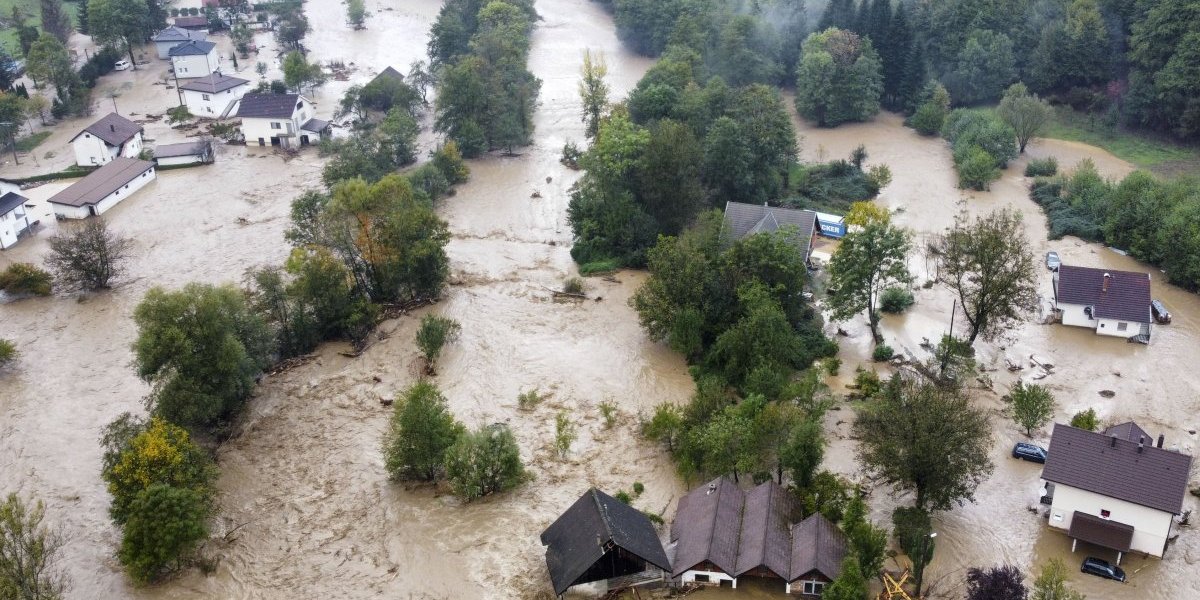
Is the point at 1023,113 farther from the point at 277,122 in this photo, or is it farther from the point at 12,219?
the point at 12,219

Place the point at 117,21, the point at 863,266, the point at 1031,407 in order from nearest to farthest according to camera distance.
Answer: the point at 1031,407 → the point at 863,266 → the point at 117,21

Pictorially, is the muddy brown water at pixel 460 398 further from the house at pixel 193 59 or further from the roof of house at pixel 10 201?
the house at pixel 193 59

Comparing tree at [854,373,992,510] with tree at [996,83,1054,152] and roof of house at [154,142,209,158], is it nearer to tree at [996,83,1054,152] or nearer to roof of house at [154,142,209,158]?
tree at [996,83,1054,152]

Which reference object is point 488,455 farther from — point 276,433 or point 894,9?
point 894,9

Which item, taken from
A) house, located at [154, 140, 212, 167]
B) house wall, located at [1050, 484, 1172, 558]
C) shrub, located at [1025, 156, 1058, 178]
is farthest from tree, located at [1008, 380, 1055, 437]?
house, located at [154, 140, 212, 167]

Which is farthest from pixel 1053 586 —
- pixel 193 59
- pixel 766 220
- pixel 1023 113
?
pixel 193 59

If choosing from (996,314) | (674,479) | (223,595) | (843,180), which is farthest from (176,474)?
(843,180)

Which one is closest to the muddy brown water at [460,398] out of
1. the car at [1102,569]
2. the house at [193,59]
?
the car at [1102,569]
